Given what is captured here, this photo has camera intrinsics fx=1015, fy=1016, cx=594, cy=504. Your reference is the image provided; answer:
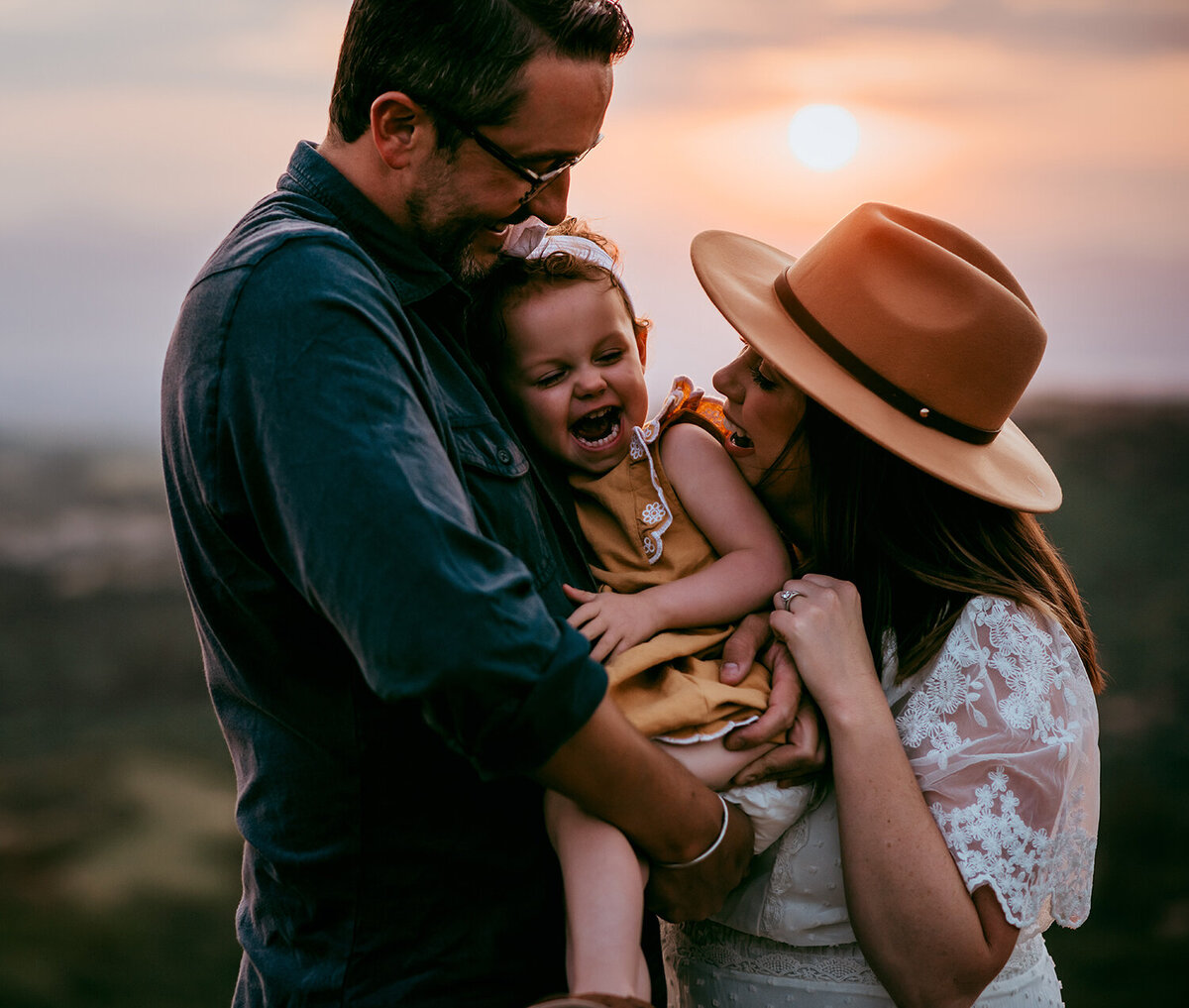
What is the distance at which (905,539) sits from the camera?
6.03 feet

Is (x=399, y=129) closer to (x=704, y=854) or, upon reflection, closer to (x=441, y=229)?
(x=441, y=229)

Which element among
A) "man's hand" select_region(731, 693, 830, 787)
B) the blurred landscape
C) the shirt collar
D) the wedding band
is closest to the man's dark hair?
the shirt collar

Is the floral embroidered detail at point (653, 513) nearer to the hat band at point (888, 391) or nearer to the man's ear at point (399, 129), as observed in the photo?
the hat band at point (888, 391)

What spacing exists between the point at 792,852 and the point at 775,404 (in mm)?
775

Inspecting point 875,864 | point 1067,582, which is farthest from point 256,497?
point 1067,582

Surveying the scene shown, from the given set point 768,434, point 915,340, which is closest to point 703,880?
point 768,434

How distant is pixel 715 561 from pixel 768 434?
0.84ft

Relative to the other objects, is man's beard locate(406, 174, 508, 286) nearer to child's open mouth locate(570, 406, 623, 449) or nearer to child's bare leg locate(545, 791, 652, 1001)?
child's open mouth locate(570, 406, 623, 449)

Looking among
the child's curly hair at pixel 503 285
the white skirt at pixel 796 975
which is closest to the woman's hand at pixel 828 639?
the white skirt at pixel 796 975

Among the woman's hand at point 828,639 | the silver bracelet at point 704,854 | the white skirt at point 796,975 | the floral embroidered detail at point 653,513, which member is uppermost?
the floral embroidered detail at point 653,513

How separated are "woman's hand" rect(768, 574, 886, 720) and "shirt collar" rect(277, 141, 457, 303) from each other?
811mm

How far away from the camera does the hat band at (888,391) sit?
172 cm

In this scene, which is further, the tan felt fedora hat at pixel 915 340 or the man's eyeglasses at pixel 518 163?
the tan felt fedora hat at pixel 915 340

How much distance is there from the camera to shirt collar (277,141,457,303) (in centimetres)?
142
